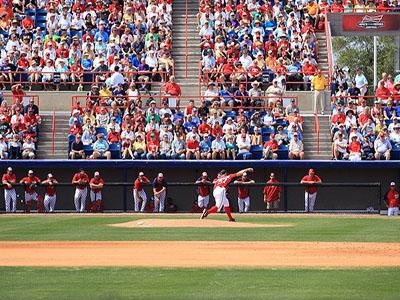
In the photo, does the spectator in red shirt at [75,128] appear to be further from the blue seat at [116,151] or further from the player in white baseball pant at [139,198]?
the player in white baseball pant at [139,198]

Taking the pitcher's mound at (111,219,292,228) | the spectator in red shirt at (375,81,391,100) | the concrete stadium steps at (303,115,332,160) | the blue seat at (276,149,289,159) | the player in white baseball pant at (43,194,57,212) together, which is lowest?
the pitcher's mound at (111,219,292,228)

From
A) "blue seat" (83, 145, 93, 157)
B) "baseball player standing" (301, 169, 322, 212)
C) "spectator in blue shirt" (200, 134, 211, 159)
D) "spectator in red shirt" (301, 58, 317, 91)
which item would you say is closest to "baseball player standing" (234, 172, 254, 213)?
"spectator in blue shirt" (200, 134, 211, 159)

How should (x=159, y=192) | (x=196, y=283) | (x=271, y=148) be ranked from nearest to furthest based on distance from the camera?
(x=196, y=283), (x=159, y=192), (x=271, y=148)

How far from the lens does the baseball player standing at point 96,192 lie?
126 feet

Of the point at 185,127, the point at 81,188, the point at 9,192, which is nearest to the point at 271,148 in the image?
the point at 185,127

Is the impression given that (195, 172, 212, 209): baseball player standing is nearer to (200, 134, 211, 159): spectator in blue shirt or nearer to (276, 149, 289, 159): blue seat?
(200, 134, 211, 159): spectator in blue shirt

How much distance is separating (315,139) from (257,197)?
3.30 metres

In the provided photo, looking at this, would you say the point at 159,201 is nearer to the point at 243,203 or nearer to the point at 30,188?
the point at 243,203

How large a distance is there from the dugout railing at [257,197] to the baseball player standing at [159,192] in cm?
28

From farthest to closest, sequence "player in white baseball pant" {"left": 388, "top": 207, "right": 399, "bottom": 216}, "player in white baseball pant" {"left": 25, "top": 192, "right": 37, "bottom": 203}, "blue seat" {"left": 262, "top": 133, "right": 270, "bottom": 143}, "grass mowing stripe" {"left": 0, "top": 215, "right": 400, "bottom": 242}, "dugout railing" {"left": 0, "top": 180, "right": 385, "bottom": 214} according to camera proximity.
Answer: "blue seat" {"left": 262, "top": 133, "right": 270, "bottom": 143}, "player in white baseball pant" {"left": 25, "top": 192, "right": 37, "bottom": 203}, "dugout railing" {"left": 0, "top": 180, "right": 385, "bottom": 214}, "player in white baseball pant" {"left": 388, "top": 207, "right": 399, "bottom": 216}, "grass mowing stripe" {"left": 0, "top": 215, "right": 400, "bottom": 242}

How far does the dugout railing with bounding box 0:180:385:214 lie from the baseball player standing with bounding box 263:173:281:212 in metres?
0.21

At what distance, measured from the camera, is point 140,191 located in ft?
127

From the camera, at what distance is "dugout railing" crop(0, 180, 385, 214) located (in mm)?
38250

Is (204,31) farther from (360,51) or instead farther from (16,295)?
(360,51)
